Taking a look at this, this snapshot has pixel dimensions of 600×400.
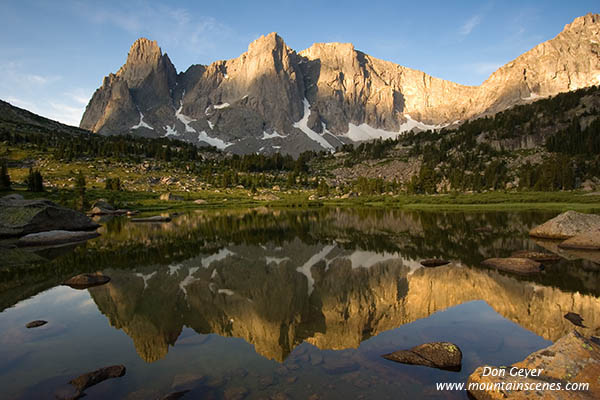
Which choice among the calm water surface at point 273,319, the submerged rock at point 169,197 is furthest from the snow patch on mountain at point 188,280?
the submerged rock at point 169,197

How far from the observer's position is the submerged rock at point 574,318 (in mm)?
12229

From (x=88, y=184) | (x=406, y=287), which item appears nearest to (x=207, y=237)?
(x=406, y=287)

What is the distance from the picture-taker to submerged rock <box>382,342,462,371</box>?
31.9 feet

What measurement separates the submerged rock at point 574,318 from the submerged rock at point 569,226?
21164 millimetres

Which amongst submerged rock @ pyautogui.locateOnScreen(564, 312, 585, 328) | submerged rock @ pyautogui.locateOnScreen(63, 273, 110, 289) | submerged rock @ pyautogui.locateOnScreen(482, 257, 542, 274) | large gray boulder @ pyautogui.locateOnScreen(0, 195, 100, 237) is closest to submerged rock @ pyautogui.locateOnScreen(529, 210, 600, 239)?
submerged rock @ pyautogui.locateOnScreen(482, 257, 542, 274)

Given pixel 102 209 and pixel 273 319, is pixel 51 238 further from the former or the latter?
pixel 102 209

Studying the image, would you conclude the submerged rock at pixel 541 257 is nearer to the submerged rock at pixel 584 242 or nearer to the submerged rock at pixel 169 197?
the submerged rock at pixel 584 242

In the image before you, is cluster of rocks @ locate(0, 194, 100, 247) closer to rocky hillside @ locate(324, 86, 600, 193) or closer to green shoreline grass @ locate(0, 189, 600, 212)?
green shoreline grass @ locate(0, 189, 600, 212)

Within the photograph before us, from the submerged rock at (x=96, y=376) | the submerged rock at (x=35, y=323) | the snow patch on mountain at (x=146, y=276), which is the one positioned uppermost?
the submerged rock at (x=96, y=376)

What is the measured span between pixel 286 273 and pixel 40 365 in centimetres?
1334

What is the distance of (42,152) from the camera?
135125 millimetres

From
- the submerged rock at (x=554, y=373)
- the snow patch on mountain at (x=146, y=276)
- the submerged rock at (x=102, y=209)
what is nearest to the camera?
the submerged rock at (x=554, y=373)

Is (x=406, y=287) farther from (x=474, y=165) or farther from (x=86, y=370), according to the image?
(x=474, y=165)

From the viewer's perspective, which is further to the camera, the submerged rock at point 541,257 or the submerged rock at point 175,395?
the submerged rock at point 541,257
